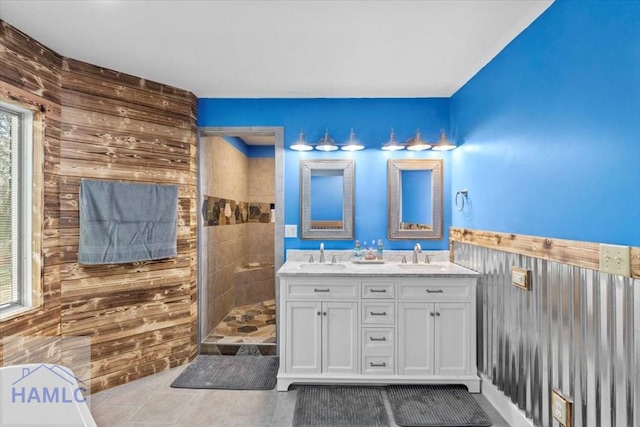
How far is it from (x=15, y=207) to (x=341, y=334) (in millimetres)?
2326

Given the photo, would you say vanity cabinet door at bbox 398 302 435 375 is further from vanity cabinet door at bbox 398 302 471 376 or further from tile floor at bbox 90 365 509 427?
tile floor at bbox 90 365 509 427

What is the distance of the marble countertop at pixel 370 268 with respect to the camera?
8.75 feet

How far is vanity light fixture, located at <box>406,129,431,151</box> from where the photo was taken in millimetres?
3199

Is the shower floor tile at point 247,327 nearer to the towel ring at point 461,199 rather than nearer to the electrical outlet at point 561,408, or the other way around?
the towel ring at point 461,199

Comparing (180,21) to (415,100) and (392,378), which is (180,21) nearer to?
(415,100)

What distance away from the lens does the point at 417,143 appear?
3.20 metres

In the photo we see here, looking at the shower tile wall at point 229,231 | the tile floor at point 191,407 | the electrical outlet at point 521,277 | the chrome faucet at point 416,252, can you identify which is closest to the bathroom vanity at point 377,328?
the tile floor at point 191,407

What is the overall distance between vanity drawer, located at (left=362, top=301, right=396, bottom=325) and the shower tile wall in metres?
1.69

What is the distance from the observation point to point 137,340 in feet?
9.57

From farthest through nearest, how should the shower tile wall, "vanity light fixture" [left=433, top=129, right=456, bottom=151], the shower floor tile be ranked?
the shower tile wall < the shower floor tile < "vanity light fixture" [left=433, top=129, right=456, bottom=151]

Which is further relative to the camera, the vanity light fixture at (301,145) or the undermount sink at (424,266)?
the vanity light fixture at (301,145)

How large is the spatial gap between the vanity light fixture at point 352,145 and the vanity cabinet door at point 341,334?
1.39 m

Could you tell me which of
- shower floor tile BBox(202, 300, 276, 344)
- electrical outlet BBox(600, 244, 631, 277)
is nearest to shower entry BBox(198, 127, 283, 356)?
shower floor tile BBox(202, 300, 276, 344)

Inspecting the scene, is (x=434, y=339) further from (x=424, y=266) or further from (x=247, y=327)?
(x=247, y=327)
